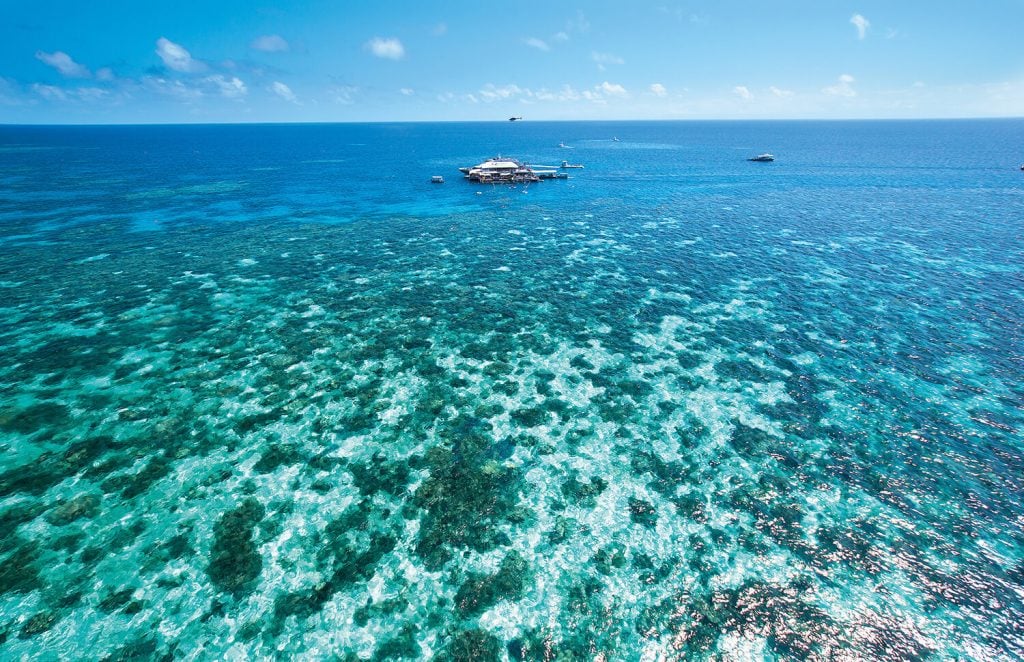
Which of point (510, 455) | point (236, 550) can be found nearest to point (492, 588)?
point (510, 455)

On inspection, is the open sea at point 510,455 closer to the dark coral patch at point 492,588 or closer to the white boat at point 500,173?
the dark coral patch at point 492,588

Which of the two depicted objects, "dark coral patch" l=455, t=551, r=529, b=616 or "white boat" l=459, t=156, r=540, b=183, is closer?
"dark coral patch" l=455, t=551, r=529, b=616

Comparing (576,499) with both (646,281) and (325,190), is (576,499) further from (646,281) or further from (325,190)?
(325,190)

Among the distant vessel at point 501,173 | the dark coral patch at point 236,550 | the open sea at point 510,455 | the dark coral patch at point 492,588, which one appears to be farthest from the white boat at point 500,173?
the dark coral patch at point 492,588

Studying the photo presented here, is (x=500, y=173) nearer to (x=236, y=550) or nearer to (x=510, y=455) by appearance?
(x=510, y=455)

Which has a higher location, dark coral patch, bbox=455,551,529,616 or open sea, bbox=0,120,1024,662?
open sea, bbox=0,120,1024,662

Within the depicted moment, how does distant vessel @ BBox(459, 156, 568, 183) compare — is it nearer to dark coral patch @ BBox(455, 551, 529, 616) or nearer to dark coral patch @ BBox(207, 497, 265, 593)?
dark coral patch @ BBox(207, 497, 265, 593)

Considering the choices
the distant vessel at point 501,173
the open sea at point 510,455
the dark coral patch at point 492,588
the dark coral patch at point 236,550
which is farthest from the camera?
the distant vessel at point 501,173

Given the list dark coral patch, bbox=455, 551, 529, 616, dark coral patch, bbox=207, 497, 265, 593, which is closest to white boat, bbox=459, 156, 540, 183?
dark coral patch, bbox=207, 497, 265, 593
